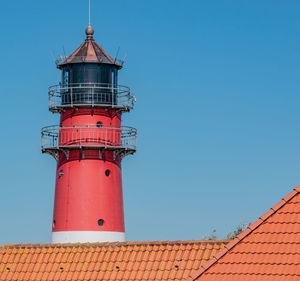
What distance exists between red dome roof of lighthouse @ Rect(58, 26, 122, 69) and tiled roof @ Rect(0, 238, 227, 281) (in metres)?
12.6

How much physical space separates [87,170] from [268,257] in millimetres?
16993

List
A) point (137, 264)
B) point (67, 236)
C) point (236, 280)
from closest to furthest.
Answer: point (236, 280) → point (137, 264) → point (67, 236)

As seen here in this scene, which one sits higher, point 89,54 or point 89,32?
point 89,32

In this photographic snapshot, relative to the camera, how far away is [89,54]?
38750mm

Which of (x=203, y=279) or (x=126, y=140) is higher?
(x=126, y=140)

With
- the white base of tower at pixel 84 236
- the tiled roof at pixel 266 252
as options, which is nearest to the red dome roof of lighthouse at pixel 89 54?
the white base of tower at pixel 84 236

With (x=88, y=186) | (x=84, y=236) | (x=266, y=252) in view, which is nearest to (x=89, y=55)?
(x=88, y=186)

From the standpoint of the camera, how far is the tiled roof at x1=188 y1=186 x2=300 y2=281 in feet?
71.4

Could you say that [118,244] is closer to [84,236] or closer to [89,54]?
[84,236]

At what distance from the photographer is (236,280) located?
2183 centimetres

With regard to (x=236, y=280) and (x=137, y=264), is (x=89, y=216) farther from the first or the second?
(x=236, y=280)

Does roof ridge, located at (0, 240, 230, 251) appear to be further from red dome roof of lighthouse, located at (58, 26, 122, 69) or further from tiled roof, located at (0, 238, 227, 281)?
red dome roof of lighthouse, located at (58, 26, 122, 69)

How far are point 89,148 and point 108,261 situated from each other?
12.7 metres

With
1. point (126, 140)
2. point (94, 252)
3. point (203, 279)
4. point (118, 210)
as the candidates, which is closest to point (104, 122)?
point (126, 140)
